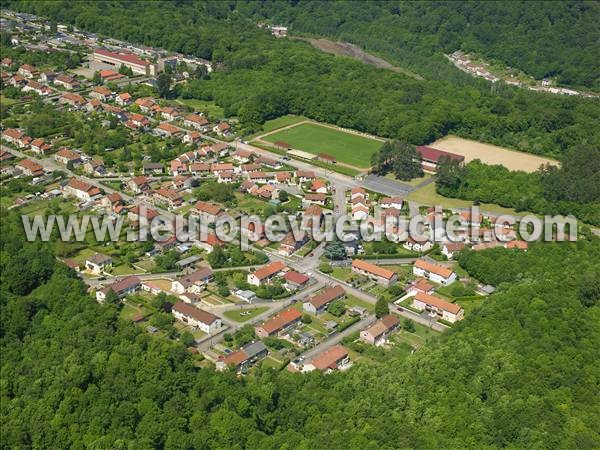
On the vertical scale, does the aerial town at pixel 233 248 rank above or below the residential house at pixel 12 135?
above

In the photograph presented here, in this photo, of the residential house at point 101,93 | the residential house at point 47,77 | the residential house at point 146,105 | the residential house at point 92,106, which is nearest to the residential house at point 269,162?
the residential house at point 146,105

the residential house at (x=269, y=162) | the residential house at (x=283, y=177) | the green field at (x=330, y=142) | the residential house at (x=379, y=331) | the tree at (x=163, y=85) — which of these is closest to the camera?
the residential house at (x=379, y=331)

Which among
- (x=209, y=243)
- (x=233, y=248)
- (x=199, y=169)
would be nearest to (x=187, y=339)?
(x=233, y=248)

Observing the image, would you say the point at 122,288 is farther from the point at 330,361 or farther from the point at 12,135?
the point at 12,135

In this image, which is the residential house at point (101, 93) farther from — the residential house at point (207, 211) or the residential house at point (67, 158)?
the residential house at point (207, 211)

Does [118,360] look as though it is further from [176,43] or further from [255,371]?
[176,43]

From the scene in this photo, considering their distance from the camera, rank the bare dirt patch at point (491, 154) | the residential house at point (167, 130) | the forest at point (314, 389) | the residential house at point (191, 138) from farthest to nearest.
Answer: the residential house at point (167, 130) → the residential house at point (191, 138) → the bare dirt patch at point (491, 154) → the forest at point (314, 389)
